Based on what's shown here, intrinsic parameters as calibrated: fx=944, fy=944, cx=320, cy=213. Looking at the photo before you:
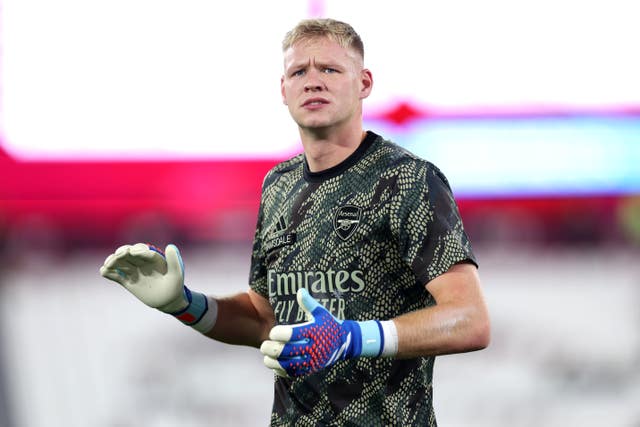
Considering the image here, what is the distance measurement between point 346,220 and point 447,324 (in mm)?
386

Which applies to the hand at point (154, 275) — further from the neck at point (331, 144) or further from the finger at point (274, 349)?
the finger at point (274, 349)

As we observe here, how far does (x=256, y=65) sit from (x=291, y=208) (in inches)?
81.4

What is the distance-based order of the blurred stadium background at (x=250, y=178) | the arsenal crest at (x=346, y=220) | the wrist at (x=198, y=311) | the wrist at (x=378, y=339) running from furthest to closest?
1. the blurred stadium background at (x=250, y=178)
2. the wrist at (x=198, y=311)
3. the arsenal crest at (x=346, y=220)
4. the wrist at (x=378, y=339)

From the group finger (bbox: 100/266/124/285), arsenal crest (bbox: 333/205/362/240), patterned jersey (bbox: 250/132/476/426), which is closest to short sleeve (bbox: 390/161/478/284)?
patterned jersey (bbox: 250/132/476/426)

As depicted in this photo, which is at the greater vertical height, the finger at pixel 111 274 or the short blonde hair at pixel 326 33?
the short blonde hair at pixel 326 33

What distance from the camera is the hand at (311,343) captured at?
6.09 ft

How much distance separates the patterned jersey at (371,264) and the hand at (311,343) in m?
0.24

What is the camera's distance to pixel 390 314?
2189mm

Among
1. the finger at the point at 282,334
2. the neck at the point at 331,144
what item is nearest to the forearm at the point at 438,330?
the finger at the point at 282,334

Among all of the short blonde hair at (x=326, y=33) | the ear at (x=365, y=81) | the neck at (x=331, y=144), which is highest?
the short blonde hair at (x=326, y=33)

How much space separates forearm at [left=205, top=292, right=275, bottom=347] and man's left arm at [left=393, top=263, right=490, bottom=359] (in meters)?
0.69

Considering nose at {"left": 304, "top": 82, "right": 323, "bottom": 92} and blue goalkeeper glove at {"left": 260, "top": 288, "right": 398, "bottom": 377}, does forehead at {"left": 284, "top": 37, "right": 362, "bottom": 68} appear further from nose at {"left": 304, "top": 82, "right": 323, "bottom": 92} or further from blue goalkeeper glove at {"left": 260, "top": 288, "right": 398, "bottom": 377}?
blue goalkeeper glove at {"left": 260, "top": 288, "right": 398, "bottom": 377}

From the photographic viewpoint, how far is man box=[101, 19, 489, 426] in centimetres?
200

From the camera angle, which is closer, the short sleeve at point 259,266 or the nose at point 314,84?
the nose at point 314,84
